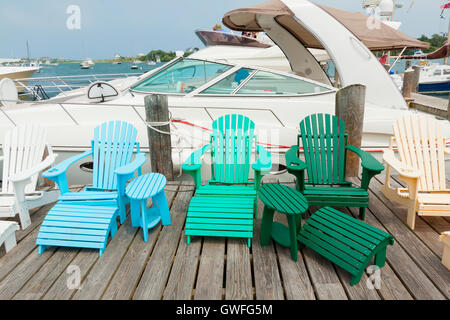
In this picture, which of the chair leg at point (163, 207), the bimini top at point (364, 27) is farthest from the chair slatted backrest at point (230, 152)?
the bimini top at point (364, 27)

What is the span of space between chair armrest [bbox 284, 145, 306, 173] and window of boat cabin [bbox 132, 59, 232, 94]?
239 cm

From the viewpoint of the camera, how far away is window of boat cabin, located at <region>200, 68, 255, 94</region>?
4.89 m

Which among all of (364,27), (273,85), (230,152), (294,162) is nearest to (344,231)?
(294,162)

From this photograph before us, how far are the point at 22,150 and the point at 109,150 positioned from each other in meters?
0.96

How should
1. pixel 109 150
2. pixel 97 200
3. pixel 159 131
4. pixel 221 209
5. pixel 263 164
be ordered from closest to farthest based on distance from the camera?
pixel 221 209 → pixel 97 200 → pixel 263 164 → pixel 109 150 → pixel 159 131

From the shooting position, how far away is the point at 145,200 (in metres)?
2.62

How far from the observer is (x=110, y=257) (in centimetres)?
237

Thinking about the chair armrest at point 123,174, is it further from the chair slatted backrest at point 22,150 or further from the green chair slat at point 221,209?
the chair slatted backrest at point 22,150

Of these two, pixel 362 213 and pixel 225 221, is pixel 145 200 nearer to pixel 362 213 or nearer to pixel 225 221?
pixel 225 221

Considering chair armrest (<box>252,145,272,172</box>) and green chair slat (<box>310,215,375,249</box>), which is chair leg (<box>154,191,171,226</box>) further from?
green chair slat (<box>310,215,375,249</box>)

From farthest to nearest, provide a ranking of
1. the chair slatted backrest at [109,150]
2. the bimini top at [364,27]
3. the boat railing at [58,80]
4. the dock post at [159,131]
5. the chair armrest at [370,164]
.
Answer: the boat railing at [58,80] → the bimini top at [364,27] → the dock post at [159,131] → the chair slatted backrest at [109,150] → the chair armrest at [370,164]

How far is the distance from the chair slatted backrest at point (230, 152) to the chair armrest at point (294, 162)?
0.46m

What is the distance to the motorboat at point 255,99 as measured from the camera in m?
4.55
